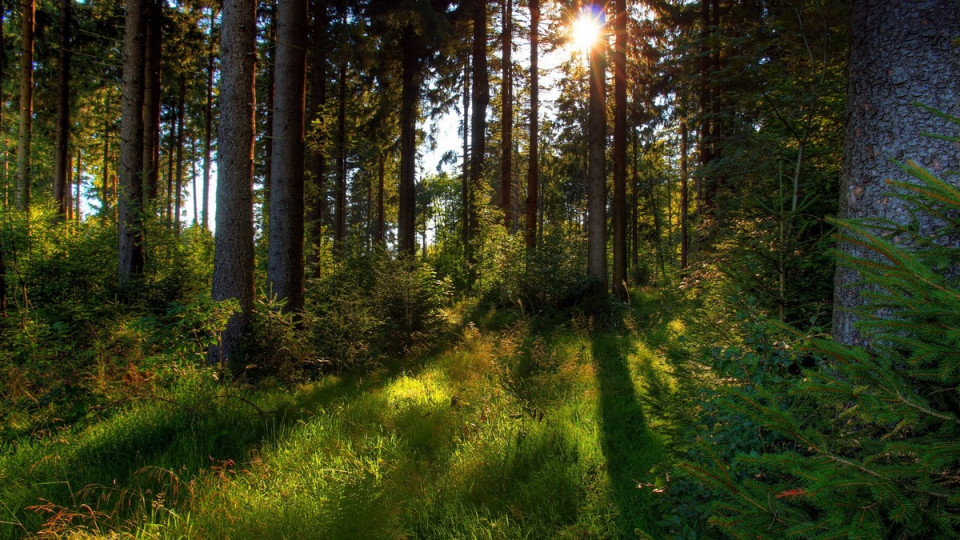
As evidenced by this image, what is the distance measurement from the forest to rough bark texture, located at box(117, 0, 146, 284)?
0.16 feet

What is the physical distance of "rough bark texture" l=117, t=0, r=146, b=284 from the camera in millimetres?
8062

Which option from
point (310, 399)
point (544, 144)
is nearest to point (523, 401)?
point (310, 399)

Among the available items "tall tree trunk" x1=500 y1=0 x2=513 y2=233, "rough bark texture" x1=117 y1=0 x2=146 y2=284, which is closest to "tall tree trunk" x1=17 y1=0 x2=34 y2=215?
Result: "rough bark texture" x1=117 y1=0 x2=146 y2=284

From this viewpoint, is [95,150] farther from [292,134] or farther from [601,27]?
[601,27]

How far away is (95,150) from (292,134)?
89.2 feet

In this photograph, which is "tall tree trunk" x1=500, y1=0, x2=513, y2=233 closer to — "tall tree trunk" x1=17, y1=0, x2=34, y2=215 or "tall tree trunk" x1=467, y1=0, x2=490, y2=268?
"tall tree trunk" x1=467, y1=0, x2=490, y2=268

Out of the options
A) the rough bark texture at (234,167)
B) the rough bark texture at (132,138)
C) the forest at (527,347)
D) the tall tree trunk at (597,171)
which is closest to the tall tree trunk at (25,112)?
the forest at (527,347)

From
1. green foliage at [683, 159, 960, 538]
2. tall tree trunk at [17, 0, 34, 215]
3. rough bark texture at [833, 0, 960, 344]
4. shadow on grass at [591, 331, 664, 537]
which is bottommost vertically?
shadow on grass at [591, 331, 664, 537]

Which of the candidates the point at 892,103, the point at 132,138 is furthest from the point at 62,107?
the point at 892,103

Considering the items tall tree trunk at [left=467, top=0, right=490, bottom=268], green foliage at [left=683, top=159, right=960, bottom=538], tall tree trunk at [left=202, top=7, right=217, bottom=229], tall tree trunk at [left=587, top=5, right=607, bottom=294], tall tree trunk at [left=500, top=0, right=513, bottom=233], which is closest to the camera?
green foliage at [left=683, top=159, right=960, bottom=538]

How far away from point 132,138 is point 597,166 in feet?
35.6

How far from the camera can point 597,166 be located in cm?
1123

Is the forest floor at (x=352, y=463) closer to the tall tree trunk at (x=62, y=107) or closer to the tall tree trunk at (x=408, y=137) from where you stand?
the tall tree trunk at (x=408, y=137)

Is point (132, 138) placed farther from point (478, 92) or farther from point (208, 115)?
point (208, 115)
